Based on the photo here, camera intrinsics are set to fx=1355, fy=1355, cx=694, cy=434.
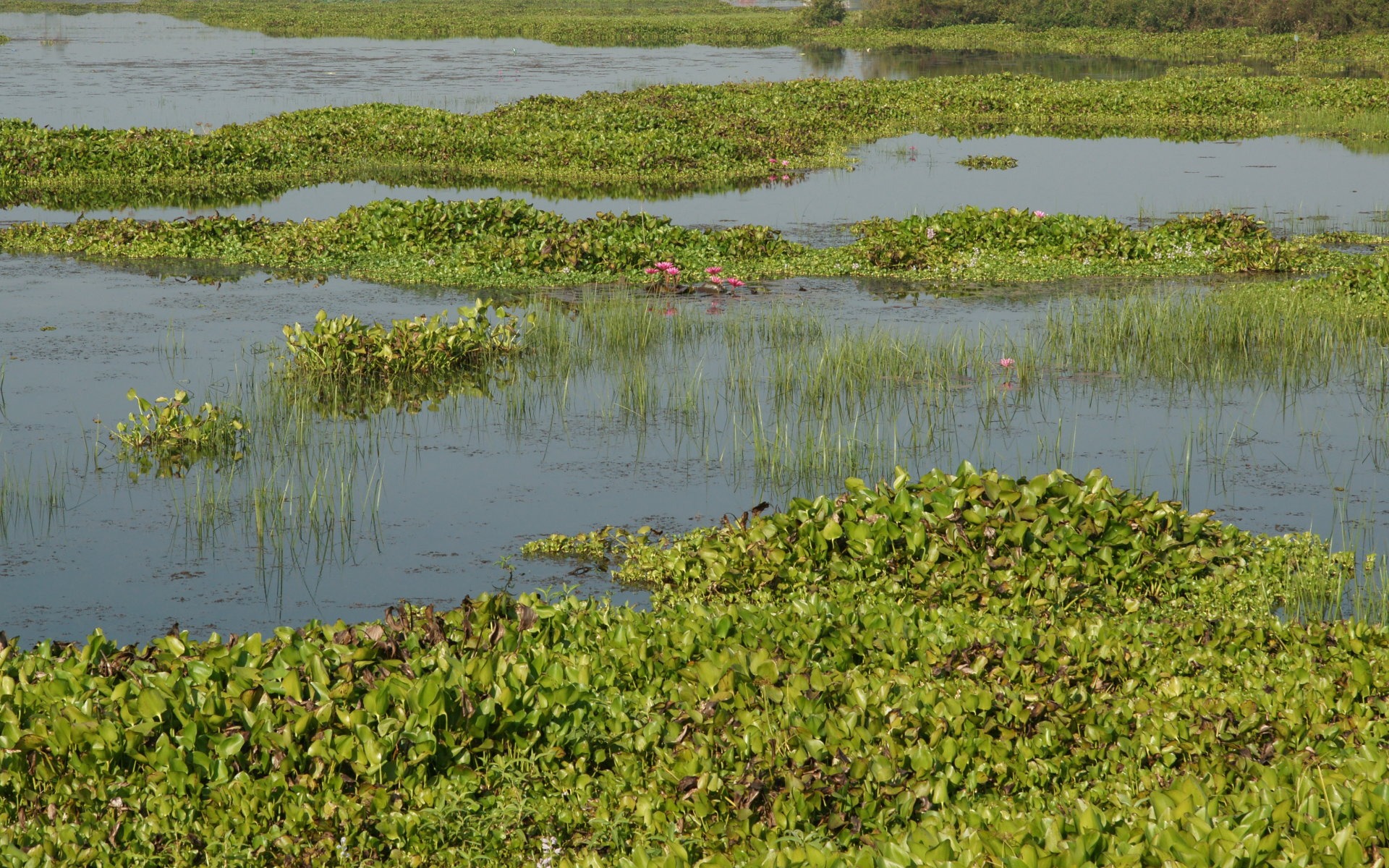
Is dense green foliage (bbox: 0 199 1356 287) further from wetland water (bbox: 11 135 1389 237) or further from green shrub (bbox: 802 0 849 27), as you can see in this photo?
green shrub (bbox: 802 0 849 27)

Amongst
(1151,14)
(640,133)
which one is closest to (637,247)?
(640,133)

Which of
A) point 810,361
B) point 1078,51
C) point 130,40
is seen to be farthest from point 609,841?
point 130,40

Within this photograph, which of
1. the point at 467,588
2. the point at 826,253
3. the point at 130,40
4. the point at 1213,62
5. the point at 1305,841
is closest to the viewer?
the point at 1305,841

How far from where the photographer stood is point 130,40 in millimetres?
63312

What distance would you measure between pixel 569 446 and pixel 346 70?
4078 cm

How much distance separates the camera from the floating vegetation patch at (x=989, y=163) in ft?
76.8

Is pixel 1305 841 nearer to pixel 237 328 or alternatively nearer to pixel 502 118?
pixel 237 328

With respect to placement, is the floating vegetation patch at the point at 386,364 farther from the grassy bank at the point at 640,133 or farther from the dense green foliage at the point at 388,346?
the grassy bank at the point at 640,133


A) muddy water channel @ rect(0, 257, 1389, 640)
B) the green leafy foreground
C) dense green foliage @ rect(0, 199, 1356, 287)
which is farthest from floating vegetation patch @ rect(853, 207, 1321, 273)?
the green leafy foreground

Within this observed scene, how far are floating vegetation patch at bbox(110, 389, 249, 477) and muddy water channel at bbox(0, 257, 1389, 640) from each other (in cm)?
20

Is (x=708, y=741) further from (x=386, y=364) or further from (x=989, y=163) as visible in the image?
(x=989, y=163)

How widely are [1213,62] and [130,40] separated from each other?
1877 inches

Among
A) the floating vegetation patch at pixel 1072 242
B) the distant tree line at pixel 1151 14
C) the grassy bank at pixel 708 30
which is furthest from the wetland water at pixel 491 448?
the distant tree line at pixel 1151 14

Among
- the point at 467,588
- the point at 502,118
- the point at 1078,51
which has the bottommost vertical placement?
the point at 467,588
